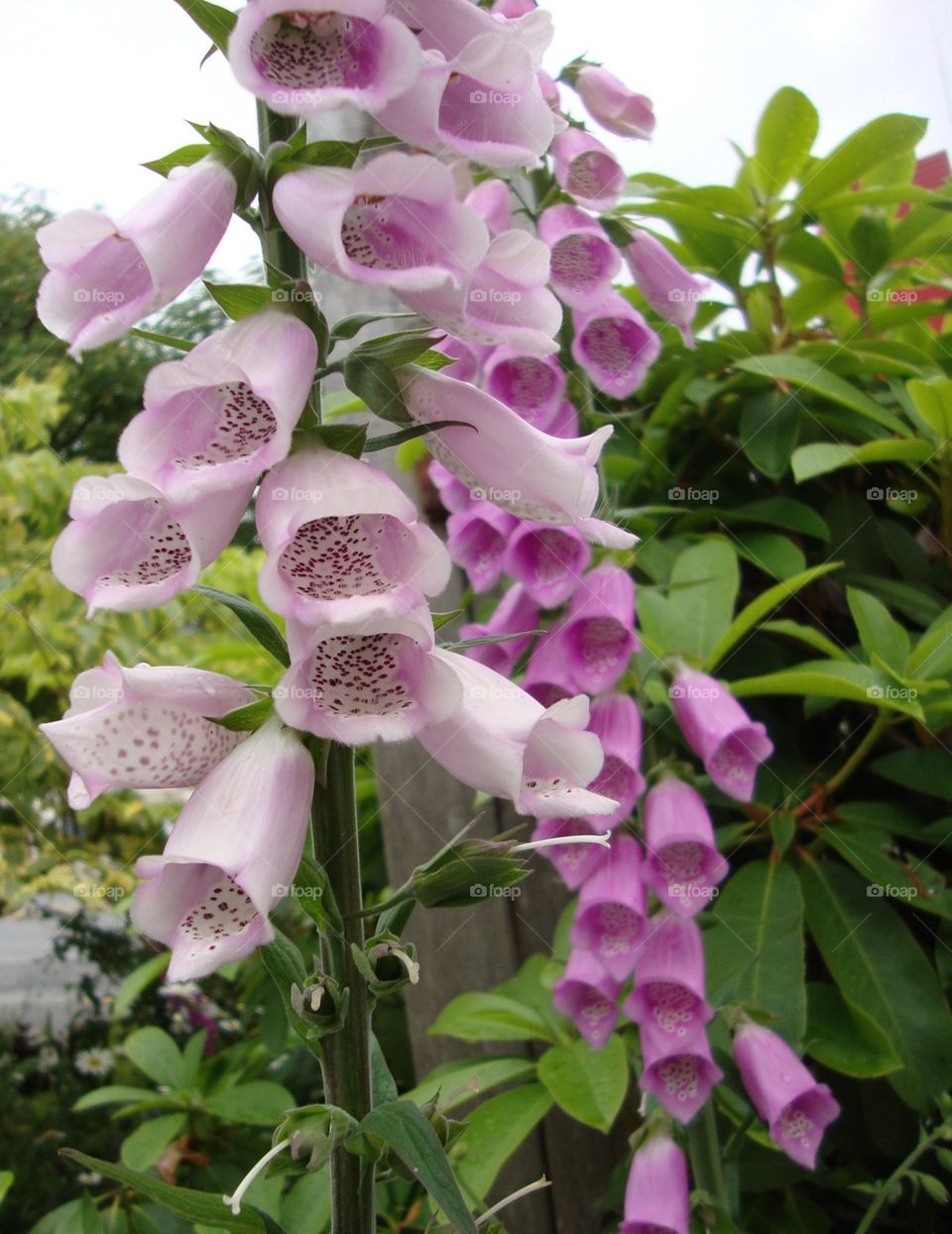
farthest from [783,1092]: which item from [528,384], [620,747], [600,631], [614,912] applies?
[528,384]

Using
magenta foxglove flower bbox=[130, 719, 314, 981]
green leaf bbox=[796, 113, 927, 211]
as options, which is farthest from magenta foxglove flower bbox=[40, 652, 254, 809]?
green leaf bbox=[796, 113, 927, 211]

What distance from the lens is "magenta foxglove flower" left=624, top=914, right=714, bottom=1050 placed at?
2.72 feet

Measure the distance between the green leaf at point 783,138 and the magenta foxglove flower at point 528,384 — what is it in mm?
514

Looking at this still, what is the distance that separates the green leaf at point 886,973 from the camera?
2.94 ft

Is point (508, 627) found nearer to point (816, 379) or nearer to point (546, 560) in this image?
point (546, 560)

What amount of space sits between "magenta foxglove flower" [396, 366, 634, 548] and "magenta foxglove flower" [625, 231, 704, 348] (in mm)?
541

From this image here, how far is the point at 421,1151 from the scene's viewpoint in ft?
1.30

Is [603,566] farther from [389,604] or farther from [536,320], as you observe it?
[389,604]

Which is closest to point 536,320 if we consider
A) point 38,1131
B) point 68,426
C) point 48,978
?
point 38,1131

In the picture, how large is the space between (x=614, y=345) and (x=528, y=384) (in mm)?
101

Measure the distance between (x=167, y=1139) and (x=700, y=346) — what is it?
→ 108cm

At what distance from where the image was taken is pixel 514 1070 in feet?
3.34

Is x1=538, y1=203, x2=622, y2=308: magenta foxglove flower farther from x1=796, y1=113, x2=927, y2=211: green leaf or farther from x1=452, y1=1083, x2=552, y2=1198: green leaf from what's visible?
x1=452, y1=1083, x2=552, y2=1198: green leaf

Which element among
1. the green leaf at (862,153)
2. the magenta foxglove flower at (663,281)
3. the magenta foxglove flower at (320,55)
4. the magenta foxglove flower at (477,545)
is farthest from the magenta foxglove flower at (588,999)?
the green leaf at (862,153)
